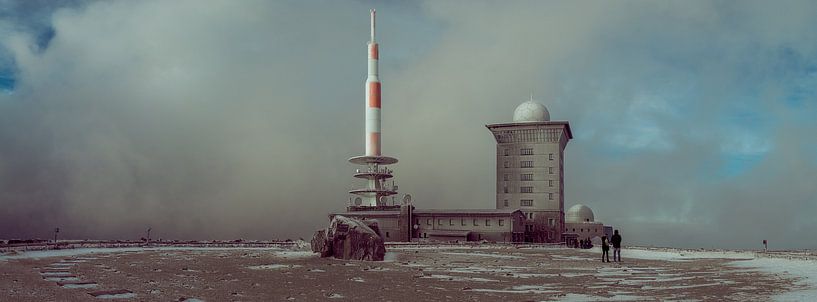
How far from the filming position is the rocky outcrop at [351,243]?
41.5 meters

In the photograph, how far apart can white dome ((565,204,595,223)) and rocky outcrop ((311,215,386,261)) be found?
316ft

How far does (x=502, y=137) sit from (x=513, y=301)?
110185mm

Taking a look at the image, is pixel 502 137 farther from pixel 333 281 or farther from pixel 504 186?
pixel 333 281

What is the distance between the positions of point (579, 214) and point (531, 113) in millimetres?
23785

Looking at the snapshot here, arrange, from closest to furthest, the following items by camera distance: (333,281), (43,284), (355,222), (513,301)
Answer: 1. (513,301)
2. (43,284)
3. (333,281)
4. (355,222)

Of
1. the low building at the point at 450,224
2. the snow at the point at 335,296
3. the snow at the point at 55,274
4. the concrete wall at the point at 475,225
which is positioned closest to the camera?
the snow at the point at 335,296

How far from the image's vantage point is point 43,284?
22.0m

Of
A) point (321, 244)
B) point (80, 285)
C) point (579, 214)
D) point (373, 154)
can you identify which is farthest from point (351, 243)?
point (579, 214)

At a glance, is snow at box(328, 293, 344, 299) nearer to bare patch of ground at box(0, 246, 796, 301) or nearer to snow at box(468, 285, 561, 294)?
bare patch of ground at box(0, 246, 796, 301)

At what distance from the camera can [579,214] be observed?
433 ft

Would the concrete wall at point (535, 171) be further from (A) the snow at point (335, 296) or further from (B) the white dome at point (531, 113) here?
(A) the snow at point (335, 296)

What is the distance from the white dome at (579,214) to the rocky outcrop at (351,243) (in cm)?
9622

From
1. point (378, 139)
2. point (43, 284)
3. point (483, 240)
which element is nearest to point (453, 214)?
point (483, 240)

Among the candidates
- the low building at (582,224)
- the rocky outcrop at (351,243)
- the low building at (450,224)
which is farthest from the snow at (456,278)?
the low building at (582,224)
